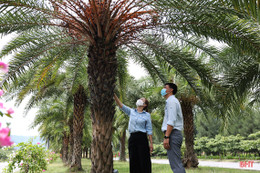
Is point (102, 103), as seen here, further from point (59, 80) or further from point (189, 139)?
point (189, 139)

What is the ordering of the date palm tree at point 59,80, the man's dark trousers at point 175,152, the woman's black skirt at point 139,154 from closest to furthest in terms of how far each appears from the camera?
the man's dark trousers at point 175,152 → the woman's black skirt at point 139,154 → the date palm tree at point 59,80

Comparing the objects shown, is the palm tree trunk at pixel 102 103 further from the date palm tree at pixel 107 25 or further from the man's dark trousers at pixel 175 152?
the man's dark trousers at pixel 175 152

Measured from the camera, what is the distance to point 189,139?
49.0 feet

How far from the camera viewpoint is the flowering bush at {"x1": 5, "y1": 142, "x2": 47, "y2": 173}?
8.34 m

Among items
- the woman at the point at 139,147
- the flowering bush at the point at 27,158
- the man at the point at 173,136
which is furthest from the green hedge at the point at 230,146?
the man at the point at 173,136

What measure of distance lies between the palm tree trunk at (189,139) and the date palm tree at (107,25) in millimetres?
8978

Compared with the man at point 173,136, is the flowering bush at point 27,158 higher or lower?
lower

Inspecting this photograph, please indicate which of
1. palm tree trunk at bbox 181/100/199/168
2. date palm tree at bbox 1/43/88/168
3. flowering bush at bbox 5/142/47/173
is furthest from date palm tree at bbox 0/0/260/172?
palm tree trunk at bbox 181/100/199/168

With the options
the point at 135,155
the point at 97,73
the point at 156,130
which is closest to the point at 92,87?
the point at 97,73

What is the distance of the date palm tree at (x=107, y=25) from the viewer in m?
5.60

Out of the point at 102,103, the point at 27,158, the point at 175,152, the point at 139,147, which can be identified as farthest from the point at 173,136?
the point at 27,158

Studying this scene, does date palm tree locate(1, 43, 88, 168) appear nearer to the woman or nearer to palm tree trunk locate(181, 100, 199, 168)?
the woman

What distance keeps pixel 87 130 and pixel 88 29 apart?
63.2 feet

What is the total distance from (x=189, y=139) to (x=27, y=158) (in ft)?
31.7
